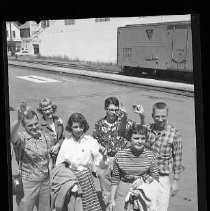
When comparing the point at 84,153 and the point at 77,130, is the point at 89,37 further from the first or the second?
the point at 84,153

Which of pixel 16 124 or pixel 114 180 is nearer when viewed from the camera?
pixel 114 180

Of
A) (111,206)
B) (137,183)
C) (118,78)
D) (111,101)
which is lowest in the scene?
(111,206)

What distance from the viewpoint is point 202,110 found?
414 centimetres

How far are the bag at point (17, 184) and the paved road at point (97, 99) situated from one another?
11 cm

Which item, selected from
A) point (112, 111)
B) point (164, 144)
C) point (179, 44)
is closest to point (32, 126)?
point (112, 111)

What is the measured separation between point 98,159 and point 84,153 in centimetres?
15

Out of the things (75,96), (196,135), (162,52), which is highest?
(162,52)

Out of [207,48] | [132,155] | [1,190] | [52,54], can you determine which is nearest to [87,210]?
[132,155]

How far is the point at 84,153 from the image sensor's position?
4.26 metres

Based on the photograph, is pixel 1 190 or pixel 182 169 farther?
pixel 1 190

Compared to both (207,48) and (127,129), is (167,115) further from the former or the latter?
(207,48)

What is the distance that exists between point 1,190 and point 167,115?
202 cm

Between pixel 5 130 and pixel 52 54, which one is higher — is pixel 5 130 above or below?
below

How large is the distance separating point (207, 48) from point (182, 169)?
121 cm
